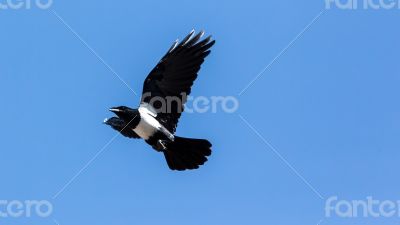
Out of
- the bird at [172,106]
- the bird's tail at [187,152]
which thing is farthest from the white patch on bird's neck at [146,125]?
the bird's tail at [187,152]

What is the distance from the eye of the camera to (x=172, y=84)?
1467 cm

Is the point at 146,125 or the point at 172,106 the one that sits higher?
the point at 172,106

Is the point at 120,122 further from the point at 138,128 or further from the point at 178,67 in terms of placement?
the point at 178,67

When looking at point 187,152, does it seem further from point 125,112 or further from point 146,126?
point 125,112

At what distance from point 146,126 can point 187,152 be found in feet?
3.53

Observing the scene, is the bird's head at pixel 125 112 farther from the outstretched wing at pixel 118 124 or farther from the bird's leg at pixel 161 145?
the bird's leg at pixel 161 145

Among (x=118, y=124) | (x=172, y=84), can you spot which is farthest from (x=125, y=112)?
(x=172, y=84)

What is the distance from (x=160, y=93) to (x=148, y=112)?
50 centimetres

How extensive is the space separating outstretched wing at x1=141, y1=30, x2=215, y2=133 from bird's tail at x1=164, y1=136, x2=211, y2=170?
400 mm

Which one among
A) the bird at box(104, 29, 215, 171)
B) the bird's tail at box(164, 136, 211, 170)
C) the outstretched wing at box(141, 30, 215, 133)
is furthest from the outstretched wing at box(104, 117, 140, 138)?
the bird's tail at box(164, 136, 211, 170)

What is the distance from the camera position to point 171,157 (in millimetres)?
14586

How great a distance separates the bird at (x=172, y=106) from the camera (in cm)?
1434

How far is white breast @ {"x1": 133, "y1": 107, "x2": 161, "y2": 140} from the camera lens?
14.2 meters

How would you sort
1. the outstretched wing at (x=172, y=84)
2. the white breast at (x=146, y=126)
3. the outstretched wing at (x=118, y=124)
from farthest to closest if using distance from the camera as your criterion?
the outstretched wing at (x=172, y=84) < the outstretched wing at (x=118, y=124) < the white breast at (x=146, y=126)
